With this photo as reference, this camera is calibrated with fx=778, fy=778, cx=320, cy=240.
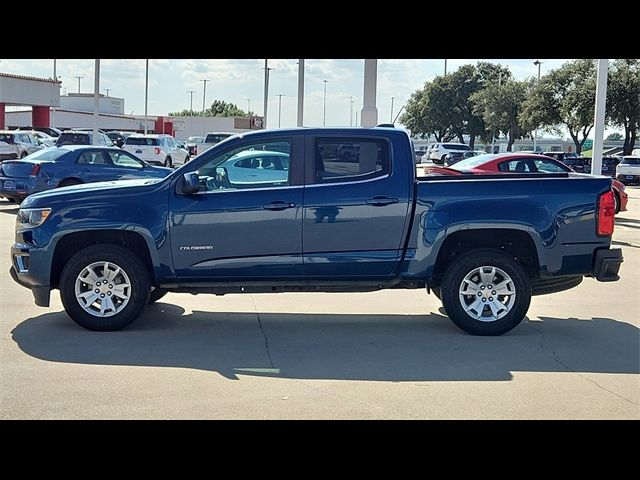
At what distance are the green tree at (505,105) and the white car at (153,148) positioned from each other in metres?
31.3

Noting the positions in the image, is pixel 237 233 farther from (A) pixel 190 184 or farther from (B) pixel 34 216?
(B) pixel 34 216

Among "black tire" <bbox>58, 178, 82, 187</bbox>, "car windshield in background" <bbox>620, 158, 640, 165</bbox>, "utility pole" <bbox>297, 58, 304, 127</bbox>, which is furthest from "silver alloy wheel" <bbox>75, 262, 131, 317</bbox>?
"car windshield in background" <bbox>620, 158, 640, 165</bbox>

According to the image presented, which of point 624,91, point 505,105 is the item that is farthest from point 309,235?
point 505,105

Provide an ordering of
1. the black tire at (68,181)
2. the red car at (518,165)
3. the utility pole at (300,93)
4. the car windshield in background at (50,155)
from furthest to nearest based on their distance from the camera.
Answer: the utility pole at (300,93)
the red car at (518,165)
the car windshield in background at (50,155)
the black tire at (68,181)

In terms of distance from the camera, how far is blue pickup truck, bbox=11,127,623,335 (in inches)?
293

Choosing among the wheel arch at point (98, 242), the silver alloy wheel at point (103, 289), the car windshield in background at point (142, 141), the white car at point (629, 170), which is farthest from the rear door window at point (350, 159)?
the white car at point (629, 170)

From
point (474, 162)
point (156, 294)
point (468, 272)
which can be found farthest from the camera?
point (474, 162)

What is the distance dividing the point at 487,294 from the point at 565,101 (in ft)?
147

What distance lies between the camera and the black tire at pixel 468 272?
752 cm

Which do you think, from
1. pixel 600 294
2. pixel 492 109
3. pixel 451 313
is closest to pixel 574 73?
pixel 492 109

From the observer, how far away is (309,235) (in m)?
7.49

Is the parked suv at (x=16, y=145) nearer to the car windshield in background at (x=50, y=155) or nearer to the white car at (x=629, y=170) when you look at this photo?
the car windshield in background at (x=50, y=155)

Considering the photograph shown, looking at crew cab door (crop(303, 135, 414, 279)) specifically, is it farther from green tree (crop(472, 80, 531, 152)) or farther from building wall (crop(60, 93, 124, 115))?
building wall (crop(60, 93, 124, 115))
